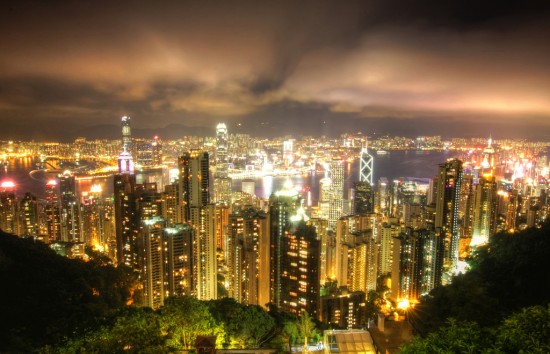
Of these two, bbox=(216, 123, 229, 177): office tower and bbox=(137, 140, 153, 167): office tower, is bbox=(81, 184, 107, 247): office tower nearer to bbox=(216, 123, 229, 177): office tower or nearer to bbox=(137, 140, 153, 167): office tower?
bbox=(137, 140, 153, 167): office tower

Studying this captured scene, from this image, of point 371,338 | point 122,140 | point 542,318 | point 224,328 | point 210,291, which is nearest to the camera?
point 542,318

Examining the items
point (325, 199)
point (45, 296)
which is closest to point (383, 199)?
point (325, 199)

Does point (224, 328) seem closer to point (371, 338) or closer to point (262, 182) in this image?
point (371, 338)

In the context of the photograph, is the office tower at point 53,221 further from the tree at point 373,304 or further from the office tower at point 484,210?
the office tower at point 484,210

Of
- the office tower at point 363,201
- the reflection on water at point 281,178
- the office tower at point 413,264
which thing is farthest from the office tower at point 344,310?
the reflection on water at point 281,178

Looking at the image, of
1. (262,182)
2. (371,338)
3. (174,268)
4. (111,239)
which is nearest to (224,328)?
(371,338)

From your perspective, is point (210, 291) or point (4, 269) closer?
point (4, 269)
